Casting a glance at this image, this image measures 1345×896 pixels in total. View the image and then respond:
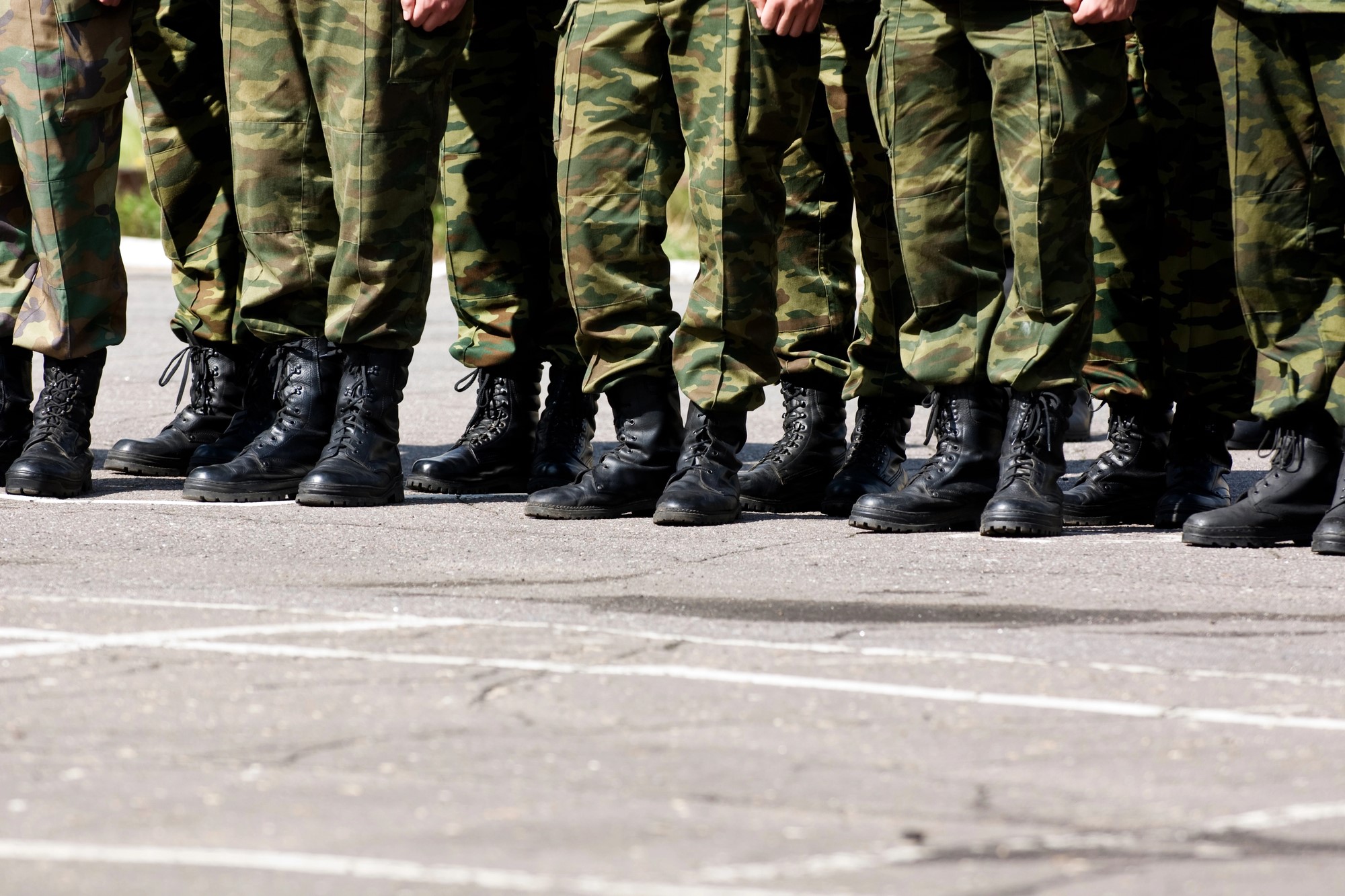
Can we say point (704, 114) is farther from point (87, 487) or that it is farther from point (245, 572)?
point (87, 487)

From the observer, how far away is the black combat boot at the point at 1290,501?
4.84m

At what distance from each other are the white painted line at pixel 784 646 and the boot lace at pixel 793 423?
200 cm

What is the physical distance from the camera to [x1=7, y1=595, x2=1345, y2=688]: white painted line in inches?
128

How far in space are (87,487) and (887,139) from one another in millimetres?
2365

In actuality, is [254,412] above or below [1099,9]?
below

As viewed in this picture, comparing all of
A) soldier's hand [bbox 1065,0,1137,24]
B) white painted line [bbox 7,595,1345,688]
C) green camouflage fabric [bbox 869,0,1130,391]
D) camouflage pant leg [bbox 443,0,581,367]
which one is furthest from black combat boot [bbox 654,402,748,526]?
white painted line [bbox 7,595,1345,688]

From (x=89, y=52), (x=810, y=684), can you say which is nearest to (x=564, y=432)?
(x=89, y=52)

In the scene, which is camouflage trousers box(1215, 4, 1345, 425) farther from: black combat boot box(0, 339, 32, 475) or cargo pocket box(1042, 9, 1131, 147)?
black combat boot box(0, 339, 32, 475)

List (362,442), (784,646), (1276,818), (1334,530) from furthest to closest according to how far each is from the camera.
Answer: (362,442)
(1334,530)
(784,646)
(1276,818)

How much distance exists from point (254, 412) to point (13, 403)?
66cm

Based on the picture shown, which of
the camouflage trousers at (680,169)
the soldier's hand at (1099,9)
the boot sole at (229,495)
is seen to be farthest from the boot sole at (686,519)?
the soldier's hand at (1099,9)

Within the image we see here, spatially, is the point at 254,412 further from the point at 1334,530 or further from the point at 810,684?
the point at 810,684

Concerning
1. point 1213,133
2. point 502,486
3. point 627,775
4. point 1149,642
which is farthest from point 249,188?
point 627,775

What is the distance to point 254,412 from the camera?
19.5 feet
